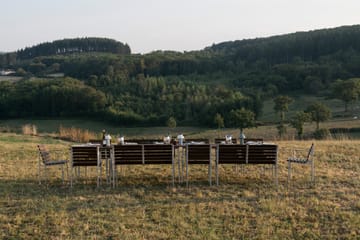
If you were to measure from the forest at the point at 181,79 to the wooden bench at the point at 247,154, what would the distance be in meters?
42.8

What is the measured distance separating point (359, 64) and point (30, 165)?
6589cm

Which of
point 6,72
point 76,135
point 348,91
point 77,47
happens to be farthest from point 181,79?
point 76,135

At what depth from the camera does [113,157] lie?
660 cm

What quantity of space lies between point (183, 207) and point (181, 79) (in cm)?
7782

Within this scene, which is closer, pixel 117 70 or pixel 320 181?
pixel 320 181

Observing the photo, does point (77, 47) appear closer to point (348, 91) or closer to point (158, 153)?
point (348, 91)

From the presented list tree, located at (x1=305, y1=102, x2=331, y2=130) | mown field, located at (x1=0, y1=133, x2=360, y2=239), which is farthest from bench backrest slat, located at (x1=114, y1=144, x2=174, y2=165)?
tree, located at (x1=305, y1=102, x2=331, y2=130)

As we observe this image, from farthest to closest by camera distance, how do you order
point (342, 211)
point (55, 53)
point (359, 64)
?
point (55, 53) < point (359, 64) < point (342, 211)

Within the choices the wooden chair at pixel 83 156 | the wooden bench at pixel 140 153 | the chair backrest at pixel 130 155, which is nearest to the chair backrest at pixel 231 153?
the wooden bench at pixel 140 153

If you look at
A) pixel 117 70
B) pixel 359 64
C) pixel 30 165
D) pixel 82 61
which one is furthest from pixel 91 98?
pixel 30 165

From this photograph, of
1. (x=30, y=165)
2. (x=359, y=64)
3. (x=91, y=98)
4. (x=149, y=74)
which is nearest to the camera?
(x=30, y=165)

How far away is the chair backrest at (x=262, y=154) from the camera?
675 centimetres

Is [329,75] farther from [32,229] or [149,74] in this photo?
[32,229]

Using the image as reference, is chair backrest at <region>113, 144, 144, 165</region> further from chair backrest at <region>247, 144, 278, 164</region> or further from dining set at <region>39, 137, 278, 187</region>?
chair backrest at <region>247, 144, 278, 164</region>
